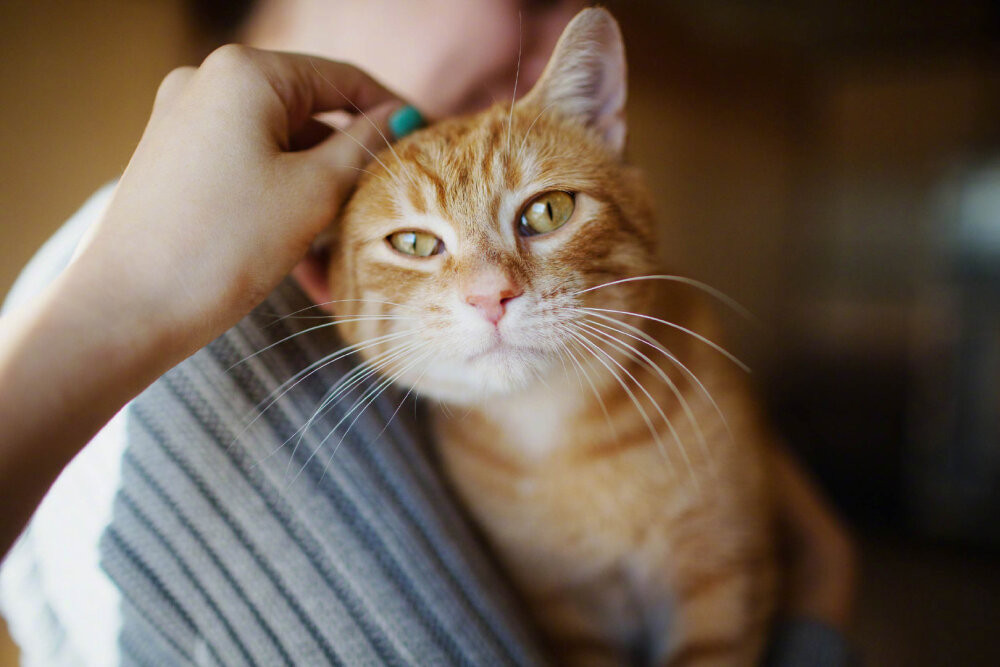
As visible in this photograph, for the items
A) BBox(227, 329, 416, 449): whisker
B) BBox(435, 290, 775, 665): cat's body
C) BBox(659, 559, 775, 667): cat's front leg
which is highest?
BBox(227, 329, 416, 449): whisker

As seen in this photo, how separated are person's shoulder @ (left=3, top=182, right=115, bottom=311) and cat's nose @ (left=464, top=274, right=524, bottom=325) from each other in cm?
42

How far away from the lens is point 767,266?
11.8 ft

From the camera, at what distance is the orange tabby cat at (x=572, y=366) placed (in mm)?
787

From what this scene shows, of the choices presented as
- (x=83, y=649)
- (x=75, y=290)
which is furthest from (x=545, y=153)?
(x=83, y=649)

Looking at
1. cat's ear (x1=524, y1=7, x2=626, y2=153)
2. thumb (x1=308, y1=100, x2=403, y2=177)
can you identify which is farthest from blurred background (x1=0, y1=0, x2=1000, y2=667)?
thumb (x1=308, y1=100, x2=403, y2=177)

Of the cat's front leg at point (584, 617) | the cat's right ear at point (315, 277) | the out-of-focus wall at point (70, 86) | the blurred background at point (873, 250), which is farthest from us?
the blurred background at point (873, 250)

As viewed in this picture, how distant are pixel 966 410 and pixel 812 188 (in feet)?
4.69

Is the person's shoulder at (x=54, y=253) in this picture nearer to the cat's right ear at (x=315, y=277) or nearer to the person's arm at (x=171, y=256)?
the person's arm at (x=171, y=256)

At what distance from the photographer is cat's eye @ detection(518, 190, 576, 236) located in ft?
2.73

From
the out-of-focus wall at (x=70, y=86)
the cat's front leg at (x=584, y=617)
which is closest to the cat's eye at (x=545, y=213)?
the out-of-focus wall at (x=70, y=86)

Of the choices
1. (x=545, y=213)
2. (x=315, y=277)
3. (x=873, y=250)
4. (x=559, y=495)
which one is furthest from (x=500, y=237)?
(x=873, y=250)

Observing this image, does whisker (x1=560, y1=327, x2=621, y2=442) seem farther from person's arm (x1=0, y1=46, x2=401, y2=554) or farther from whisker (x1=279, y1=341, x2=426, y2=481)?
person's arm (x1=0, y1=46, x2=401, y2=554)

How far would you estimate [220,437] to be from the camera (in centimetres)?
71

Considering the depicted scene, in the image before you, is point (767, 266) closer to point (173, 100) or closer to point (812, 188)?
point (812, 188)
